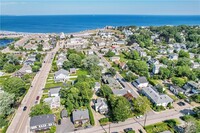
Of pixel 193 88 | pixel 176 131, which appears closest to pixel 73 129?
pixel 176 131

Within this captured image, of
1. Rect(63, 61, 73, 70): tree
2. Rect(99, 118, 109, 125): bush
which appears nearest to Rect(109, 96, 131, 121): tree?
Rect(99, 118, 109, 125): bush

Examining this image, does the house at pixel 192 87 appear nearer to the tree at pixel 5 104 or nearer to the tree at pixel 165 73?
the tree at pixel 165 73

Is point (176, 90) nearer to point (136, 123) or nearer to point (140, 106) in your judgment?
point (140, 106)

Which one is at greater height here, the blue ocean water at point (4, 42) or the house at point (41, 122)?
the blue ocean water at point (4, 42)

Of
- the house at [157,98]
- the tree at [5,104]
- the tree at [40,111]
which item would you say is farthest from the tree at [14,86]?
the house at [157,98]

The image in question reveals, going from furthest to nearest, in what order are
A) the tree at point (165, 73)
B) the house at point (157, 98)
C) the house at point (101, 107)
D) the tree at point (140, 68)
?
the tree at point (140, 68) < the tree at point (165, 73) < the house at point (157, 98) < the house at point (101, 107)

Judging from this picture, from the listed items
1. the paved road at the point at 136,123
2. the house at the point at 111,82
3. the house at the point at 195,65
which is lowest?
the paved road at the point at 136,123
